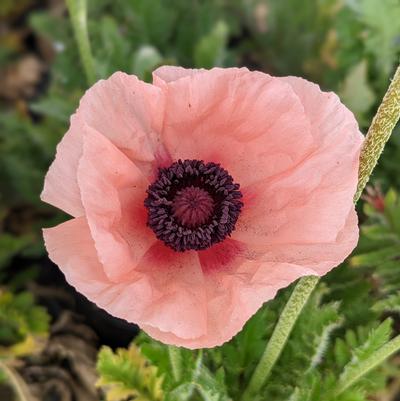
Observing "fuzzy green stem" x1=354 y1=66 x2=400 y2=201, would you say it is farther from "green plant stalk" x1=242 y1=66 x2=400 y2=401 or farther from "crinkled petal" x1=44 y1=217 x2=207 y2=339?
"crinkled petal" x1=44 y1=217 x2=207 y2=339

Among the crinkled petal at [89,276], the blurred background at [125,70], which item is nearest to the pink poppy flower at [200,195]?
the crinkled petal at [89,276]

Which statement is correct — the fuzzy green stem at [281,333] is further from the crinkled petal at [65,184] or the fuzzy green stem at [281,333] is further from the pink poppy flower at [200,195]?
the crinkled petal at [65,184]

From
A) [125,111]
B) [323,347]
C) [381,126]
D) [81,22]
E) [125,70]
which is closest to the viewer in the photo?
[381,126]

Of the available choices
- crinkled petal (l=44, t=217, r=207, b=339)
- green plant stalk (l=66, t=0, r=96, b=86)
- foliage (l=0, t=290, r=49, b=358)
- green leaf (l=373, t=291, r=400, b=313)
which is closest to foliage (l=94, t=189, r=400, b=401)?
green leaf (l=373, t=291, r=400, b=313)

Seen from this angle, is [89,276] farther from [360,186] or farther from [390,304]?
[390,304]

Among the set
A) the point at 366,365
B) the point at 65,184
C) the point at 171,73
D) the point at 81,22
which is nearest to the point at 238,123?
the point at 171,73
